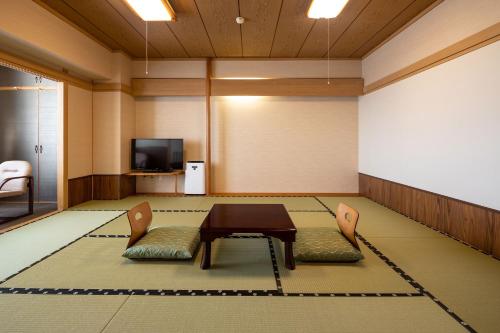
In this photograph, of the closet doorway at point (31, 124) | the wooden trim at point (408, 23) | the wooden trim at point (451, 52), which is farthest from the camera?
the closet doorway at point (31, 124)

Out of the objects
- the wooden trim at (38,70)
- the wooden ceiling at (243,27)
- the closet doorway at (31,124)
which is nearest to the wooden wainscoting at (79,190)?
the closet doorway at (31,124)

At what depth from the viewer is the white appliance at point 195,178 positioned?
6.16 meters

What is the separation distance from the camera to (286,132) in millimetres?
6414

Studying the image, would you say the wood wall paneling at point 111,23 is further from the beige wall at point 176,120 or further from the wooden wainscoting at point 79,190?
the wooden wainscoting at point 79,190

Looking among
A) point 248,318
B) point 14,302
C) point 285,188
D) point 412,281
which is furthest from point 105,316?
point 285,188

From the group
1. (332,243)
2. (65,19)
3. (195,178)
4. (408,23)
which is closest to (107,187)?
(195,178)

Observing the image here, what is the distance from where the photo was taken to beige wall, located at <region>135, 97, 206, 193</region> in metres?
6.41

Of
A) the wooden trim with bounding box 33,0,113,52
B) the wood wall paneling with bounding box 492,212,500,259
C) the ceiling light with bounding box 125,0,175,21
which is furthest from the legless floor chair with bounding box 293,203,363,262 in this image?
the wooden trim with bounding box 33,0,113,52

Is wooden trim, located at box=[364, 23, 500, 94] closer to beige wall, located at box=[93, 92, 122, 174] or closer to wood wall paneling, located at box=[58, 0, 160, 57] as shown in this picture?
wood wall paneling, located at box=[58, 0, 160, 57]

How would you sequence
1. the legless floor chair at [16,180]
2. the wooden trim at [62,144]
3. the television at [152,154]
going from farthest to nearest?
1. the television at [152,154]
2. the wooden trim at [62,144]
3. the legless floor chair at [16,180]

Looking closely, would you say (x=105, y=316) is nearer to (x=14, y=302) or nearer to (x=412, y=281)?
(x=14, y=302)

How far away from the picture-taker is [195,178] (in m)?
6.19

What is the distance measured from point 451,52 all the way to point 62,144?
5561mm

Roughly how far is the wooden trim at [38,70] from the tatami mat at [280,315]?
3420mm
